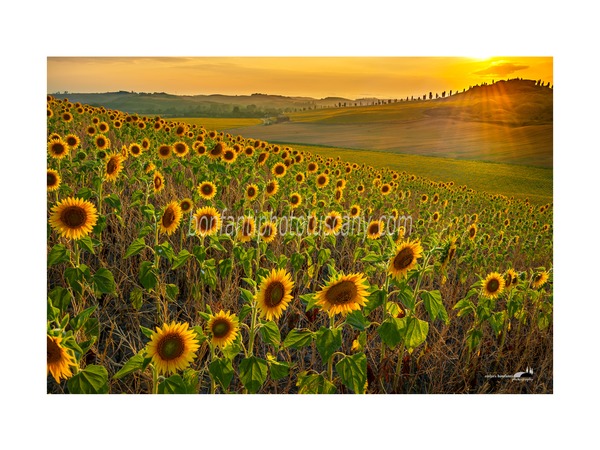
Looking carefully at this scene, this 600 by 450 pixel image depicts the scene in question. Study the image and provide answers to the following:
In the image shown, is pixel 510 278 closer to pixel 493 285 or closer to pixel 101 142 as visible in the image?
pixel 493 285

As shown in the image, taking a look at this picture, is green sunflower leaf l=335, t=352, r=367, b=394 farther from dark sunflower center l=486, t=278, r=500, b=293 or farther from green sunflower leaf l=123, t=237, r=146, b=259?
green sunflower leaf l=123, t=237, r=146, b=259

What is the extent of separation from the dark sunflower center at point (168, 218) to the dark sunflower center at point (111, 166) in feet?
1.51

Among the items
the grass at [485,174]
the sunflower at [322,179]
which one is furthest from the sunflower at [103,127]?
the grass at [485,174]

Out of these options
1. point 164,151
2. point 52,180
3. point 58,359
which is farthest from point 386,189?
point 58,359

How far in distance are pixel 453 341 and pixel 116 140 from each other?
2.37 m

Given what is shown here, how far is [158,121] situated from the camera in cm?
341

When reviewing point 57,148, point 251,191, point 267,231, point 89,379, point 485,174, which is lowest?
point 89,379

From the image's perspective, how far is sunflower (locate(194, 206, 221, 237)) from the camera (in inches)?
130

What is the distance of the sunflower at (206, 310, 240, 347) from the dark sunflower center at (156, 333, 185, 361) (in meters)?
0.18

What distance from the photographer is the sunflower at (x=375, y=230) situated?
135 inches

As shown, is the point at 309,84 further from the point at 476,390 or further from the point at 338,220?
the point at 476,390

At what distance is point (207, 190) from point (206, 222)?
257 mm

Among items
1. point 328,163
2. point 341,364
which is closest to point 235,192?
point 328,163

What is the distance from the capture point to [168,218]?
10.6ft
